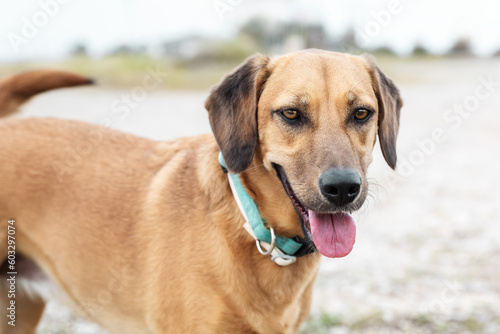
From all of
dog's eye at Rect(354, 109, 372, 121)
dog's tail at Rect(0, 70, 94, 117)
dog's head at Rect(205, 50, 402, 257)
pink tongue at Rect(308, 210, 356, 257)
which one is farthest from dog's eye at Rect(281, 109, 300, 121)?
dog's tail at Rect(0, 70, 94, 117)

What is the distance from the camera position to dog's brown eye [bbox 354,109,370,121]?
2.93 metres

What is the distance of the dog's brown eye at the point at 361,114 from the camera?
2.93m

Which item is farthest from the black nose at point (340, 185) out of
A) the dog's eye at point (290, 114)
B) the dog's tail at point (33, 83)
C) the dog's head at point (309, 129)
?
the dog's tail at point (33, 83)

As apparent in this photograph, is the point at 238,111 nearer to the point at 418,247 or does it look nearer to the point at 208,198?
the point at 208,198

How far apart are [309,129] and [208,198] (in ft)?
2.32

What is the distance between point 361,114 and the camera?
294 centimetres

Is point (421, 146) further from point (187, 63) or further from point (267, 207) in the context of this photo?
point (187, 63)

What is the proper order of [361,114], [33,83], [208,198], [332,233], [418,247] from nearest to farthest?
[332,233] → [361,114] → [208,198] → [33,83] → [418,247]

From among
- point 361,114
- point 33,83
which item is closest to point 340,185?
point 361,114

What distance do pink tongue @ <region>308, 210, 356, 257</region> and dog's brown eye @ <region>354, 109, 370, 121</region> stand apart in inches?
20.9

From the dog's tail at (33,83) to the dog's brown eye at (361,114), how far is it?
2004mm

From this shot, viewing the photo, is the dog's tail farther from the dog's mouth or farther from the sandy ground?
the dog's mouth

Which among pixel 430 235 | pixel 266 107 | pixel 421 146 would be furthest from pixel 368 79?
pixel 421 146

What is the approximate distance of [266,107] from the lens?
2947mm
